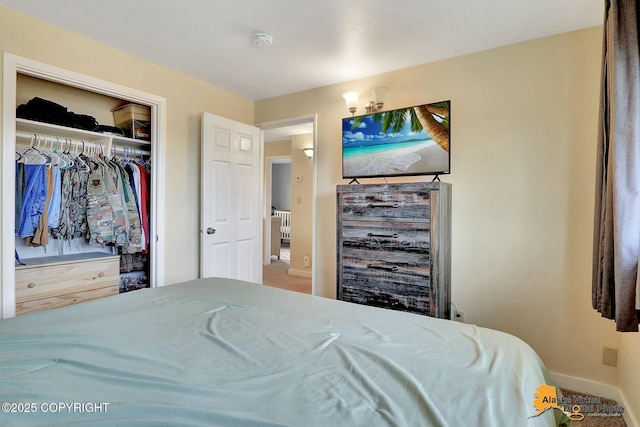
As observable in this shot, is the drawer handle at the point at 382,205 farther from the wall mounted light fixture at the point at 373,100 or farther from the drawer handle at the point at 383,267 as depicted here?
the wall mounted light fixture at the point at 373,100

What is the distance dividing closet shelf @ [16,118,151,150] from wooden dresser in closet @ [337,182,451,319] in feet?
6.82

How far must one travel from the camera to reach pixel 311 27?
2279 mm

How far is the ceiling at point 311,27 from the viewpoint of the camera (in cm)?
205

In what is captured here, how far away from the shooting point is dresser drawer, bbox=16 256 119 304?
2326 mm

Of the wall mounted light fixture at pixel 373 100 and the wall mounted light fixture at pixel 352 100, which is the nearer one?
the wall mounted light fixture at pixel 373 100

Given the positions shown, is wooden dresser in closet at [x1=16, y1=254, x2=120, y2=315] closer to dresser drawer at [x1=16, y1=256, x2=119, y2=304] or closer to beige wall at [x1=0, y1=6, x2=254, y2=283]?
dresser drawer at [x1=16, y1=256, x2=119, y2=304]

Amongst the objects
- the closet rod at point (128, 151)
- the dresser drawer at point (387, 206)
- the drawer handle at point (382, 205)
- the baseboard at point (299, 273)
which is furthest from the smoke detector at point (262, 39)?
the baseboard at point (299, 273)

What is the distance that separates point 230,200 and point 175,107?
104cm

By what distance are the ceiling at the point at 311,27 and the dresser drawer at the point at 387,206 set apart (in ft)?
3.76

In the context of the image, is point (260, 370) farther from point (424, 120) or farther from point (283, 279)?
point (283, 279)

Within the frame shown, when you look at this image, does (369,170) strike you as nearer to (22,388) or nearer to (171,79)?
(171,79)

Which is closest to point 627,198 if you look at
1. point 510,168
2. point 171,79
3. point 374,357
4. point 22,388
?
point 510,168

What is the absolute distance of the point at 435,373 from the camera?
986 mm

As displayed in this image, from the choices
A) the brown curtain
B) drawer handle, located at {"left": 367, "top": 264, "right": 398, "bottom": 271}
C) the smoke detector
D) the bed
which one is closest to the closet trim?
the bed
